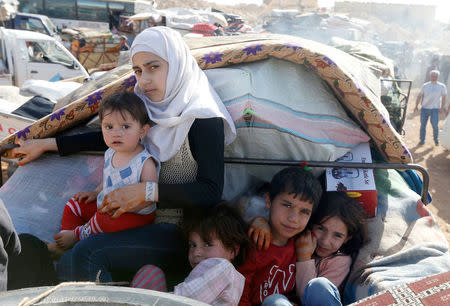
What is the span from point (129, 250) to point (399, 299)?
1216 mm

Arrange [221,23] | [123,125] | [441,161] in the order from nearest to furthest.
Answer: [123,125] < [441,161] < [221,23]

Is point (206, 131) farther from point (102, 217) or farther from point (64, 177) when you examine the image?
point (64, 177)

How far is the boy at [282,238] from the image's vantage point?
6.79 feet

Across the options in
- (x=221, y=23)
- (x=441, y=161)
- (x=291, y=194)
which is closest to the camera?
(x=291, y=194)

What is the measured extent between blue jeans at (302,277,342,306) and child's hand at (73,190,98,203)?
135 cm

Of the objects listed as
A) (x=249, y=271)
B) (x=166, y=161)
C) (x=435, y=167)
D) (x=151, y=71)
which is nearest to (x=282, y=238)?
(x=249, y=271)

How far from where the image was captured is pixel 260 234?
6.91 ft

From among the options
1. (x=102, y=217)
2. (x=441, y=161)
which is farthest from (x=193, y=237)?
(x=441, y=161)

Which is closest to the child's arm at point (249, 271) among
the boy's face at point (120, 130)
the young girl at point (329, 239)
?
the young girl at point (329, 239)

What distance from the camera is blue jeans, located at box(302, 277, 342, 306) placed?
1674 millimetres

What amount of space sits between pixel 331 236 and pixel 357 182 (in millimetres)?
445

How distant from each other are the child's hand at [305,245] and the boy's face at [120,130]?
42.6 inches

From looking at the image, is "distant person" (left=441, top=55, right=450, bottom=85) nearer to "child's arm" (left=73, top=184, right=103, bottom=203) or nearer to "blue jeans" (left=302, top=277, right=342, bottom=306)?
"blue jeans" (left=302, top=277, right=342, bottom=306)

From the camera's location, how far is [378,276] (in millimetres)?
2002
